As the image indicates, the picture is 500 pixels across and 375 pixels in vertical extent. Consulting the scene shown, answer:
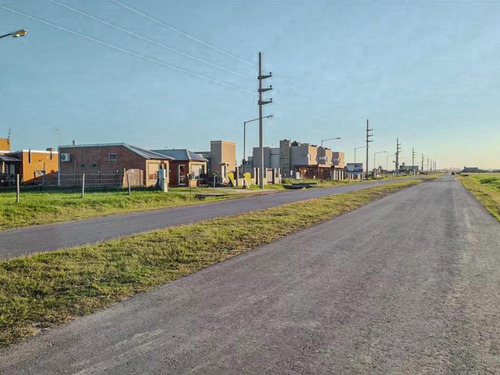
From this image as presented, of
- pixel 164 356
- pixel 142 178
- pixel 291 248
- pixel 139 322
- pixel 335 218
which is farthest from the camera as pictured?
pixel 142 178

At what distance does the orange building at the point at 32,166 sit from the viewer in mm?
48688

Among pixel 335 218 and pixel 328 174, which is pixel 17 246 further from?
pixel 328 174

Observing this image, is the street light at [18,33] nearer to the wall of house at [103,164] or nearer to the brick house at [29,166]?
the wall of house at [103,164]

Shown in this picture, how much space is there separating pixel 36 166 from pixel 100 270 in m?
51.1

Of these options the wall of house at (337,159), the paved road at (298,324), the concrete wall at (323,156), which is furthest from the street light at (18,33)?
the wall of house at (337,159)

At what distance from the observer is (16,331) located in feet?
14.6

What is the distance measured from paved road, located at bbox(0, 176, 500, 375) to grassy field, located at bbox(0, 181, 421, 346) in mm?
411

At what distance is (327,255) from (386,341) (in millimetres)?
4404

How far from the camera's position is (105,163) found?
139 feet

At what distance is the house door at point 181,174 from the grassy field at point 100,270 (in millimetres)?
35400

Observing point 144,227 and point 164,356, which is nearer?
point 164,356

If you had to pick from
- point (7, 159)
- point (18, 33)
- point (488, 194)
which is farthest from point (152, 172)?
point (488, 194)

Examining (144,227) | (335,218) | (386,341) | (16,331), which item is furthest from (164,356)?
(335,218)

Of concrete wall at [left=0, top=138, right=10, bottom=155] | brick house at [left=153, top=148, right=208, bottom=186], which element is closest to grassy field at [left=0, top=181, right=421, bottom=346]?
brick house at [left=153, top=148, right=208, bottom=186]
